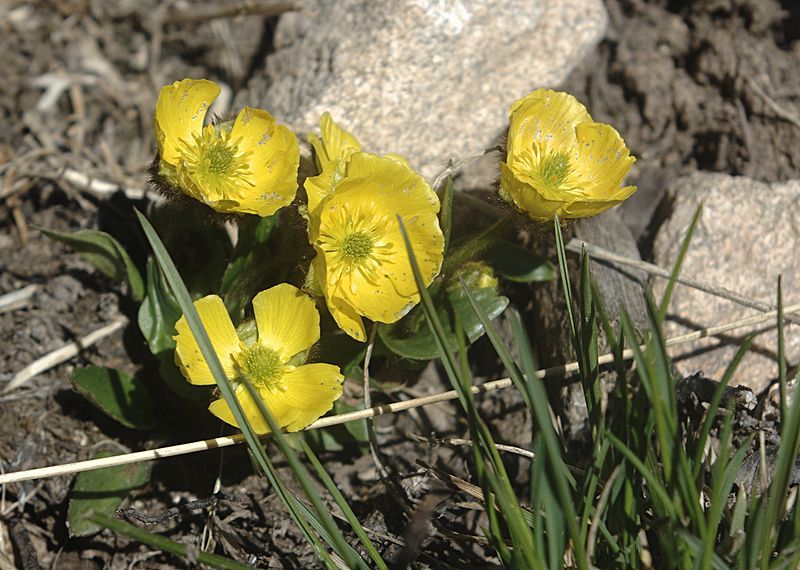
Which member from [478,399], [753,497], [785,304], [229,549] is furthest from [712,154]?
[229,549]

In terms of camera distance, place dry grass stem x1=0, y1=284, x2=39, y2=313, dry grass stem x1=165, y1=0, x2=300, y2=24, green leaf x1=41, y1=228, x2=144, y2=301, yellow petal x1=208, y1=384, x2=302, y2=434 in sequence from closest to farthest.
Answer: yellow petal x1=208, y1=384, x2=302, y2=434, green leaf x1=41, y1=228, x2=144, y2=301, dry grass stem x1=0, y1=284, x2=39, y2=313, dry grass stem x1=165, y1=0, x2=300, y2=24

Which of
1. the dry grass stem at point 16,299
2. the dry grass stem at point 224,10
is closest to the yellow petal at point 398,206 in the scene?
the dry grass stem at point 16,299

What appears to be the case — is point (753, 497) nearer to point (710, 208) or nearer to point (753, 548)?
point (753, 548)

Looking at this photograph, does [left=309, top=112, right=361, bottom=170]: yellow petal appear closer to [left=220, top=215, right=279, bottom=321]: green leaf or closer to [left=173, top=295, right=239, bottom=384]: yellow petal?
[left=220, top=215, right=279, bottom=321]: green leaf

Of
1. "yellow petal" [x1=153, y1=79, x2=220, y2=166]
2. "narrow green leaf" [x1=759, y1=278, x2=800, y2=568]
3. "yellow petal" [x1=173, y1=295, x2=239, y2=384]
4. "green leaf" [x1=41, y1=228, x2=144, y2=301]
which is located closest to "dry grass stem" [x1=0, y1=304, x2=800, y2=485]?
"yellow petal" [x1=173, y1=295, x2=239, y2=384]

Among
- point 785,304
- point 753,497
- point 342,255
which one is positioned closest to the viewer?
point 753,497

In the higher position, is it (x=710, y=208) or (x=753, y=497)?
(x=710, y=208)
